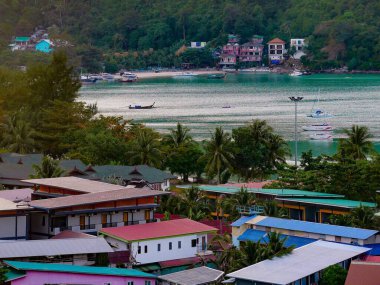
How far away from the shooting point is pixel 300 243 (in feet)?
81.9

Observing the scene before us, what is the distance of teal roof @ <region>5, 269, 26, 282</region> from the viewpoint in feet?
70.7

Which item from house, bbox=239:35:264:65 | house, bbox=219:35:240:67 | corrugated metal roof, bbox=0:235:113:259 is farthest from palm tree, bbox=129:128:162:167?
house, bbox=239:35:264:65

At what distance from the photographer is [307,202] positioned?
30.0 metres

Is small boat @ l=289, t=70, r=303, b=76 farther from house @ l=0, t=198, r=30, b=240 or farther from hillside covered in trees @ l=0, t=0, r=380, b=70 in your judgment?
house @ l=0, t=198, r=30, b=240

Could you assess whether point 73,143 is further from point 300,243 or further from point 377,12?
point 377,12

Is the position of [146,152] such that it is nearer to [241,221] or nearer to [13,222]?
[241,221]

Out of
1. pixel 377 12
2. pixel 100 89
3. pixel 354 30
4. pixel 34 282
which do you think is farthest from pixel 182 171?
pixel 377 12

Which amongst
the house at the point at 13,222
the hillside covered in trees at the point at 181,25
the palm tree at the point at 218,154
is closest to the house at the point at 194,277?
the house at the point at 13,222

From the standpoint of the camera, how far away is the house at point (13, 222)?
24.8m

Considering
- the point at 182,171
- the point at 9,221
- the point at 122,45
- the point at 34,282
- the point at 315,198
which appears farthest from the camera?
the point at 122,45

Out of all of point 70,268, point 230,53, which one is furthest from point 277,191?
point 230,53

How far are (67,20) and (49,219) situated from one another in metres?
146

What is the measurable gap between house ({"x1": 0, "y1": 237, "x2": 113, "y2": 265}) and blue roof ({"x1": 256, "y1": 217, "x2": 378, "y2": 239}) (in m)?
4.34

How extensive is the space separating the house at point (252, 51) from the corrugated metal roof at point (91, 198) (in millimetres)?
130143
